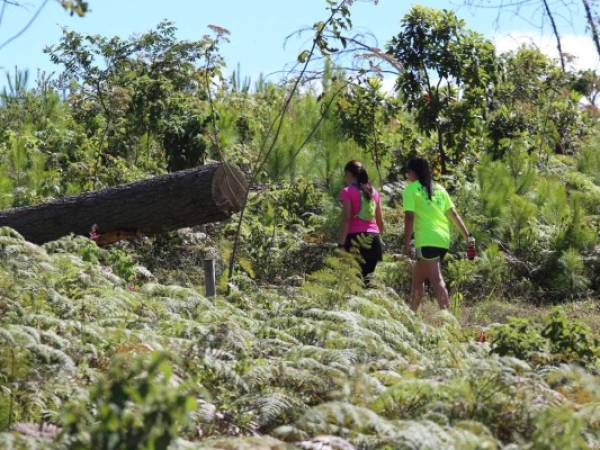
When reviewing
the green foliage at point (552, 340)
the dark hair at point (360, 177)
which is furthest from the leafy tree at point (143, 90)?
the green foliage at point (552, 340)

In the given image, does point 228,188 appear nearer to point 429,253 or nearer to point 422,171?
point 422,171

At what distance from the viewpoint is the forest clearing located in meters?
5.29

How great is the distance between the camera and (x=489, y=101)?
1503 cm

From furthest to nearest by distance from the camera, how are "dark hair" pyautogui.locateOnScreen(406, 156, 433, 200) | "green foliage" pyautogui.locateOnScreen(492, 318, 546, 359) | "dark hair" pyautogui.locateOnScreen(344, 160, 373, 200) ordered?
"dark hair" pyautogui.locateOnScreen(344, 160, 373, 200)
"dark hair" pyautogui.locateOnScreen(406, 156, 433, 200)
"green foliage" pyautogui.locateOnScreen(492, 318, 546, 359)

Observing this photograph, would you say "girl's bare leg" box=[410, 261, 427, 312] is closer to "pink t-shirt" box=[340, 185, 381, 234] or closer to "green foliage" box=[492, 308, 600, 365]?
"pink t-shirt" box=[340, 185, 381, 234]

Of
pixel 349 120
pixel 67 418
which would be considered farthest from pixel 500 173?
pixel 67 418

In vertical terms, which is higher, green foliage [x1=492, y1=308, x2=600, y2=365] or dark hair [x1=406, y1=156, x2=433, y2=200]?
dark hair [x1=406, y1=156, x2=433, y2=200]

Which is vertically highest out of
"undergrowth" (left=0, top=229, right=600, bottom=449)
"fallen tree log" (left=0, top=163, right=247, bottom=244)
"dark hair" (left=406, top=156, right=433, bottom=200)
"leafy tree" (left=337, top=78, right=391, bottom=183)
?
"leafy tree" (left=337, top=78, right=391, bottom=183)

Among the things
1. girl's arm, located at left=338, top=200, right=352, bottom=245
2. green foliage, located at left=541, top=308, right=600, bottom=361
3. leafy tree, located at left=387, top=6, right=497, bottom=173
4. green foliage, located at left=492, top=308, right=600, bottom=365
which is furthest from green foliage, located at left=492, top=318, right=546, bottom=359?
leafy tree, located at left=387, top=6, right=497, bottom=173

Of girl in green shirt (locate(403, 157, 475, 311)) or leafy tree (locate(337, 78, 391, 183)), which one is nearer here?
girl in green shirt (locate(403, 157, 475, 311))

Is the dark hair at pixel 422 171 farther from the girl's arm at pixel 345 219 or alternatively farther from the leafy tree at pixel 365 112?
the leafy tree at pixel 365 112

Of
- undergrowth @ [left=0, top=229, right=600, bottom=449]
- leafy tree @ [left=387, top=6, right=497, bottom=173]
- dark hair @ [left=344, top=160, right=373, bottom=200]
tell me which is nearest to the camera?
undergrowth @ [left=0, top=229, right=600, bottom=449]

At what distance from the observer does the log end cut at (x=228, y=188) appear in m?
11.2

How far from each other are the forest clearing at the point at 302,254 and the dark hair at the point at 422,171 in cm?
2
